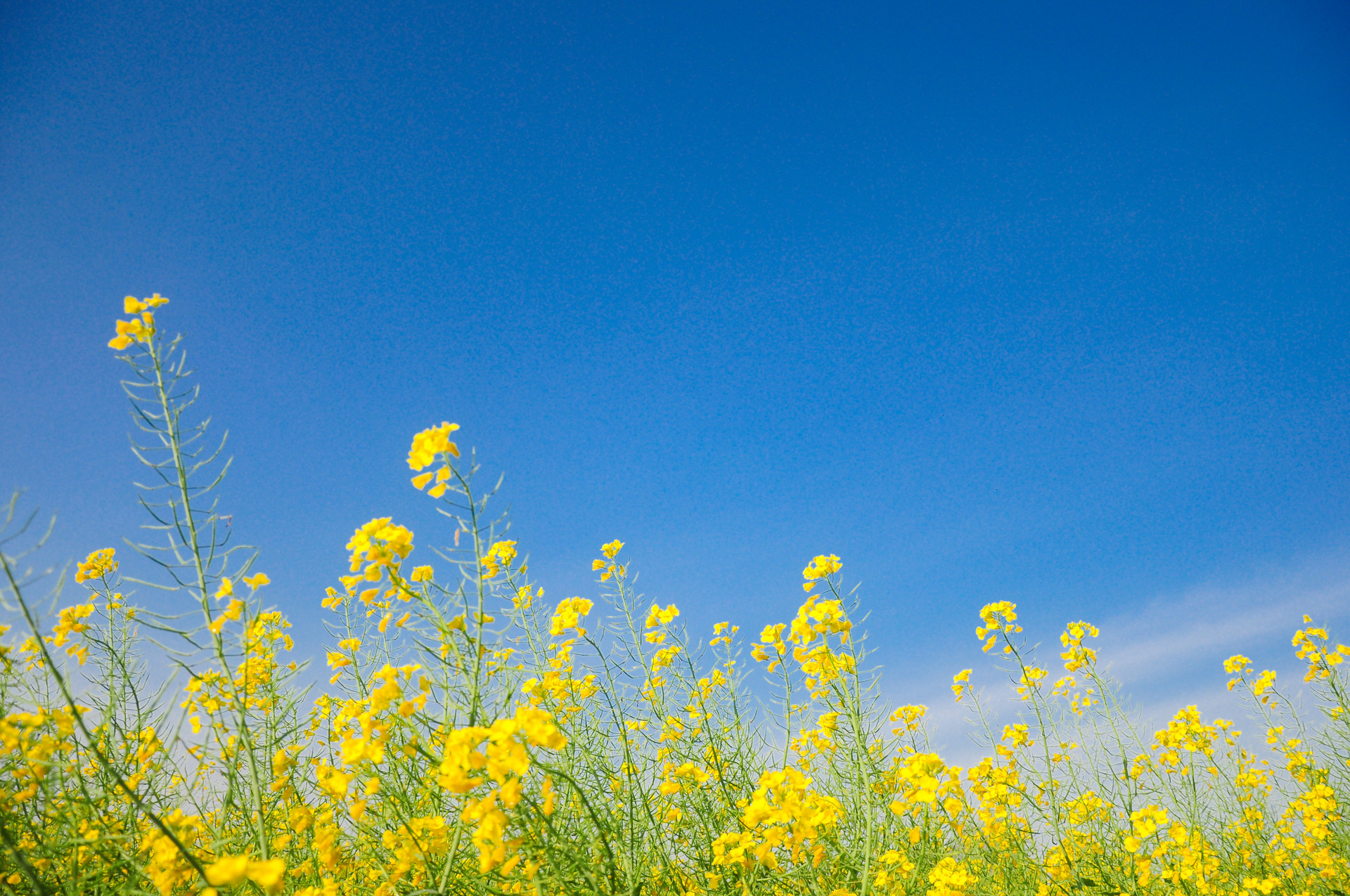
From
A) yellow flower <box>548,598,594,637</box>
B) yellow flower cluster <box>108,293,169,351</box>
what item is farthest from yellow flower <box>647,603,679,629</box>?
yellow flower cluster <box>108,293,169,351</box>

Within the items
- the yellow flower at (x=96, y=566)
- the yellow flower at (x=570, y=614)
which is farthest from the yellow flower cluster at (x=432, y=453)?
the yellow flower at (x=96, y=566)

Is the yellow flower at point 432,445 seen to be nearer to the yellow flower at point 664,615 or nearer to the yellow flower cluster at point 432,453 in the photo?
the yellow flower cluster at point 432,453

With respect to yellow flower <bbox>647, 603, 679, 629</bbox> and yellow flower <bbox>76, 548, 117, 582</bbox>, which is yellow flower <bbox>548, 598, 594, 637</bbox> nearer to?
yellow flower <bbox>647, 603, 679, 629</bbox>

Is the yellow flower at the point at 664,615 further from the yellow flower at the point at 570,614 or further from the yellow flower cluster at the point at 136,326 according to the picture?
the yellow flower cluster at the point at 136,326

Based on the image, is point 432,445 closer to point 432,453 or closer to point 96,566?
point 432,453

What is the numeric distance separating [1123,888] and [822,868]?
6.32 feet

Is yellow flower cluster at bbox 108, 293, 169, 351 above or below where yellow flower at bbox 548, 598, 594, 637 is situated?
above

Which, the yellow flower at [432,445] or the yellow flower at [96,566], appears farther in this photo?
the yellow flower at [96,566]

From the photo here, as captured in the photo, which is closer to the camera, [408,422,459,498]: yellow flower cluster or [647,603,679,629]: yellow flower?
[408,422,459,498]: yellow flower cluster

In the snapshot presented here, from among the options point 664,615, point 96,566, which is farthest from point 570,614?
point 96,566

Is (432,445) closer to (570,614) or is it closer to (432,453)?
(432,453)

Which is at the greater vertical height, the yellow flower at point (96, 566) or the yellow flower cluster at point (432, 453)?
the yellow flower at point (96, 566)

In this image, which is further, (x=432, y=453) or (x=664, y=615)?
(x=664, y=615)

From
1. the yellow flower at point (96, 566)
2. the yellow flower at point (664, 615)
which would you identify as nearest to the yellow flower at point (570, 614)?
the yellow flower at point (664, 615)
